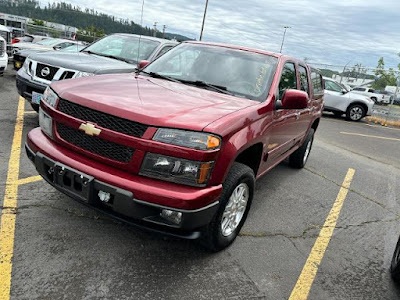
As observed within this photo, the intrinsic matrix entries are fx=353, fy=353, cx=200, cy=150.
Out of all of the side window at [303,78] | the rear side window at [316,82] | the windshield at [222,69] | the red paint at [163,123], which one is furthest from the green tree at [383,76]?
the red paint at [163,123]

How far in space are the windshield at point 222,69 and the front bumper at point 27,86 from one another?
6.84 feet

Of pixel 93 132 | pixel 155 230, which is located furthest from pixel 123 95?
pixel 155 230

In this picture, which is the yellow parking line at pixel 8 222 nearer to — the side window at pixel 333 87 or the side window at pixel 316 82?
the side window at pixel 316 82

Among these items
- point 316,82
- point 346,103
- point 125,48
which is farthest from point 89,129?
point 346,103

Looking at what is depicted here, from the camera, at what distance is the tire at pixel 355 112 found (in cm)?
1413

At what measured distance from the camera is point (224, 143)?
8.08 feet

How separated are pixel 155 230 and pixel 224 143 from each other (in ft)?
2.52

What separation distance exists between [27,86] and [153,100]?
134 inches

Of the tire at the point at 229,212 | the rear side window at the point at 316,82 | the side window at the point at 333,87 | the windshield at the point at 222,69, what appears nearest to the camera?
the tire at the point at 229,212

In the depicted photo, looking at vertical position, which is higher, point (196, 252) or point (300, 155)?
point (300, 155)

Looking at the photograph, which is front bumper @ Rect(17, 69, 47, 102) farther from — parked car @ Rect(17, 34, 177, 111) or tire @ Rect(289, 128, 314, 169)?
tire @ Rect(289, 128, 314, 169)

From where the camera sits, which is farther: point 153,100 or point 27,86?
point 27,86

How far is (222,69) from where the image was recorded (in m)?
3.65

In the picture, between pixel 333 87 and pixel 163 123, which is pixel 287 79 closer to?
pixel 163 123
